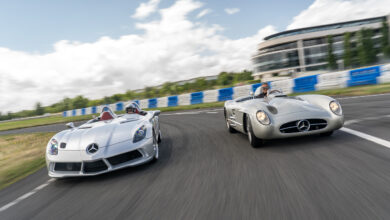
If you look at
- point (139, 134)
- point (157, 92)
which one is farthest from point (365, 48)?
point (139, 134)

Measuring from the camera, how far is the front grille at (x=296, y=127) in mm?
4516

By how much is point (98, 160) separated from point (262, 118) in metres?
2.52

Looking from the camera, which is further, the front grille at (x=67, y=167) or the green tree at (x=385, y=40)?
the green tree at (x=385, y=40)

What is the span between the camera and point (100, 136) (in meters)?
4.43

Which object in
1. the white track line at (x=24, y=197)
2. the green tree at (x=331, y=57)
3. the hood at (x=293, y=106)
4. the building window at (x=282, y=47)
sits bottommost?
the white track line at (x=24, y=197)

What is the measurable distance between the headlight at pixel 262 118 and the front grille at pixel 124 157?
6.31ft

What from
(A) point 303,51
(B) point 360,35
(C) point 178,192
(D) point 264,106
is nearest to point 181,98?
(D) point 264,106

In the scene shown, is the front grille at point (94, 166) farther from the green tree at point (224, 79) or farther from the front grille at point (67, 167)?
the green tree at point (224, 79)

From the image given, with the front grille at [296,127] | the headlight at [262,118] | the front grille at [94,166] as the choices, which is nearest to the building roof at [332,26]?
the front grille at [296,127]

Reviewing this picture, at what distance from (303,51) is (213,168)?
73677 millimetres

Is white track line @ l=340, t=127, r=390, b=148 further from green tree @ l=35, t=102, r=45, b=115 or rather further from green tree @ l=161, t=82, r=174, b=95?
green tree @ l=35, t=102, r=45, b=115

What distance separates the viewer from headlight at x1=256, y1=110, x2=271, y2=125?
4.53m

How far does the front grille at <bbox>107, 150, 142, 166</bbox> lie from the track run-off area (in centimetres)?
21

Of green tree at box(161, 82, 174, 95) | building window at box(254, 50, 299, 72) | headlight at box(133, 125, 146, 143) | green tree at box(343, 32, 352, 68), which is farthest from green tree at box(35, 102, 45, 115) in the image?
headlight at box(133, 125, 146, 143)
